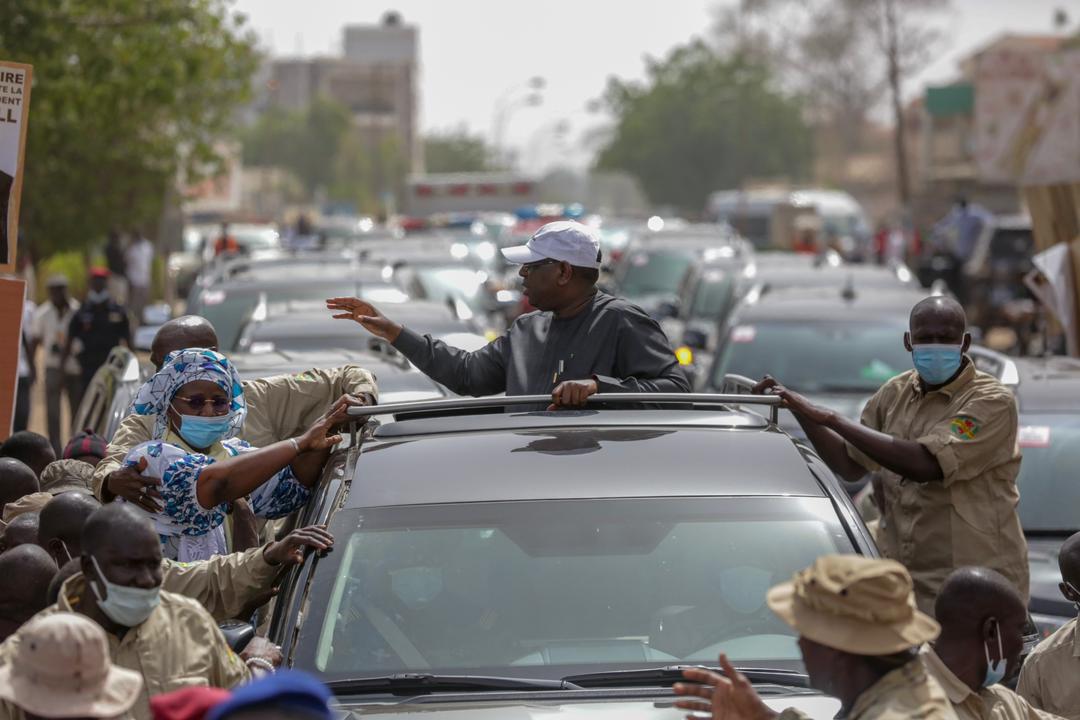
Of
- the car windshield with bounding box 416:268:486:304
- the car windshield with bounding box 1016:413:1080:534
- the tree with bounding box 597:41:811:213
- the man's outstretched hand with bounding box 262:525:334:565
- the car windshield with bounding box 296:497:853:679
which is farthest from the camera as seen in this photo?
the tree with bounding box 597:41:811:213

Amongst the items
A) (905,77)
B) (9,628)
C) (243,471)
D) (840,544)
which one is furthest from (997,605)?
(905,77)

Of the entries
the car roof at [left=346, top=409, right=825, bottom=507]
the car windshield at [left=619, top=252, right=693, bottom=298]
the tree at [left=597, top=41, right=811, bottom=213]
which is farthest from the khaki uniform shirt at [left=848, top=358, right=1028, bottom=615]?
the tree at [left=597, top=41, right=811, bottom=213]

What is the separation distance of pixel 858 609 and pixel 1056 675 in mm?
1882

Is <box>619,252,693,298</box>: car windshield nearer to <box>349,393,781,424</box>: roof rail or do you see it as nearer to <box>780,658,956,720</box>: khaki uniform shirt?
<box>349,393,781,424</box>: roof rail

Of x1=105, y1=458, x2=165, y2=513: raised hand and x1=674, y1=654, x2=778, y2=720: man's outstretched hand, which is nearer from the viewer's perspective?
Result: x1=674, y1=654, x2=778, y2=720: man's outstretched hand

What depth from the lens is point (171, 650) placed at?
395cm

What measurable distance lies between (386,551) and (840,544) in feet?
3.66

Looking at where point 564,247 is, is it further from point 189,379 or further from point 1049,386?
point 1049,386

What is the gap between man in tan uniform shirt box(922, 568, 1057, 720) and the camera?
4184mm

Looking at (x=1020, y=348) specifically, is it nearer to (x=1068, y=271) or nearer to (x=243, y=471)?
(x=1068, y=271)

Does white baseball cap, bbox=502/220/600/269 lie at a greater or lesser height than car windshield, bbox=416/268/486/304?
greater

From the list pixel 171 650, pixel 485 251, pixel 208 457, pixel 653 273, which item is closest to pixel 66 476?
pixel 208 457

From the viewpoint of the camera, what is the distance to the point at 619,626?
14.9ft

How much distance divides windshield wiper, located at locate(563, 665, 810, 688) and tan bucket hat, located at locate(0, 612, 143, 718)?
137 cm
